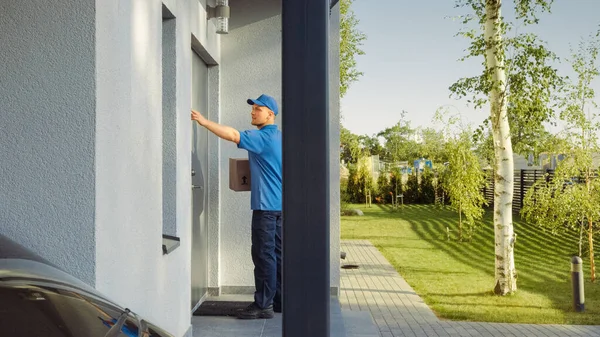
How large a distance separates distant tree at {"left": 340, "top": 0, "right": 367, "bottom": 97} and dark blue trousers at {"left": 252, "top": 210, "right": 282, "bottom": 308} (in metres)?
17.3

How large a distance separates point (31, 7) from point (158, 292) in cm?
164

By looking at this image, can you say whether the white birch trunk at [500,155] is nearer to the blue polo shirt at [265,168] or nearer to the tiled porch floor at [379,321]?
the tiled porch floor at [379,321]

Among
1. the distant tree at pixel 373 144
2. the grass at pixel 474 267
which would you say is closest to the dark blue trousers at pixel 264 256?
the grass at pixel 474 267

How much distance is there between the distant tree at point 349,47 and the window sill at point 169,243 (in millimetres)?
18694

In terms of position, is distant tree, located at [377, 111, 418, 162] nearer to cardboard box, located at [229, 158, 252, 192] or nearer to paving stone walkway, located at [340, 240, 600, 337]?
paving stone walkway, located at [340, 240, 600, 337]

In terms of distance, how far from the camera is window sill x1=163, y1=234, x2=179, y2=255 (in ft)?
12.8

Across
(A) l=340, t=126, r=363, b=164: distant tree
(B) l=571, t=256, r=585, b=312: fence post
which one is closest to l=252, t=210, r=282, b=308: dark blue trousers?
(B) l=571, t=256, r=585, b=312: fence post

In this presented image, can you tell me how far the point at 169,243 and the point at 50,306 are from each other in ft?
9.82

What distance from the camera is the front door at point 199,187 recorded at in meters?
5.97

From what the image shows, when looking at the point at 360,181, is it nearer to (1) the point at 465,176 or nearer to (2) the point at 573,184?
(1) the point at 465,176

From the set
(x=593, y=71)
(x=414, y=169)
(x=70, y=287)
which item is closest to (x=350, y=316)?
(x=70, y=287)

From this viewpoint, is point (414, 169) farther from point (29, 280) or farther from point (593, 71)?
point (29, 280)

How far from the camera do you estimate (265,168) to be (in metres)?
5.75

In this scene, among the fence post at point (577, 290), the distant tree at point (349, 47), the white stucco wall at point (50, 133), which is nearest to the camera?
the white stucco wall at point (50, 133)
